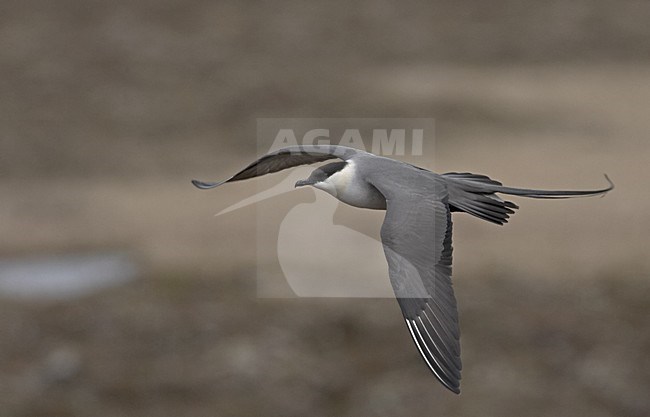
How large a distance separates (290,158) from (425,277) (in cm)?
134

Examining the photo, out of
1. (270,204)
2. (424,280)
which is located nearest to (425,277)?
(424,280)

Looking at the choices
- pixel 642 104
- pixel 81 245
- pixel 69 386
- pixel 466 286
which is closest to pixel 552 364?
pixel 466 286

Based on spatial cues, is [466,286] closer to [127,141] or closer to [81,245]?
[81,245]

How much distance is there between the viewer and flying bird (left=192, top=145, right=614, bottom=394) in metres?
6.05

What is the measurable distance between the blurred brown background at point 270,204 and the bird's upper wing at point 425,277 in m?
8.97

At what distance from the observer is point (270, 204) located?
60.4 ft

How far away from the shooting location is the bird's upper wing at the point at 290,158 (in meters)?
6.83

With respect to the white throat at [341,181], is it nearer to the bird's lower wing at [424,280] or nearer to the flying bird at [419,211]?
the flying bird at [419,211]

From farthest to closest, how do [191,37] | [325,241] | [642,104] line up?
[191,37] → [642,104] → [325,241]

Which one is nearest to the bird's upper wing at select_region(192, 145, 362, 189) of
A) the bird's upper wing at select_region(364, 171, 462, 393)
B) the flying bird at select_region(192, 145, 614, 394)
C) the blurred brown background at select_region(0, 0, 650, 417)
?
the flying bird at select_region(192, 145, 614, 394)

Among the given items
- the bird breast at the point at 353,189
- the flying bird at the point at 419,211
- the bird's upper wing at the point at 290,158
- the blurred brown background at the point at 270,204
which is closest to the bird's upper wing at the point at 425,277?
the flying bird at the point at 419,211

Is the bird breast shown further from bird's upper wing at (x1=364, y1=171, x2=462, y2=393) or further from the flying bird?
bird's upper wing at (x1=364, y1=171, x2=462, y2=393)

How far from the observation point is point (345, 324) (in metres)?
16.5

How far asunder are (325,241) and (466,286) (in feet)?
7.41
